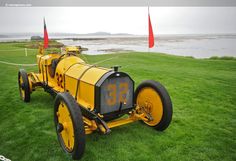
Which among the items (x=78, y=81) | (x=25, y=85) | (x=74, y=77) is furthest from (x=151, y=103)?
(x=25, y=85)

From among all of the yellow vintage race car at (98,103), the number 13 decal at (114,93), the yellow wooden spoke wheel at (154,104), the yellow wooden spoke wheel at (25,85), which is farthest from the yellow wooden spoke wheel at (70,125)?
the yellow wooden spoke wheel at (25,85)

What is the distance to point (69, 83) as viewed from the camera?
4.94 metres

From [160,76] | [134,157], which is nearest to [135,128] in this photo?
[134,157]

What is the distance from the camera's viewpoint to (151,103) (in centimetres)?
468

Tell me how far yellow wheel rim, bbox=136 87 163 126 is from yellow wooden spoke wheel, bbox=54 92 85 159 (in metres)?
1.89

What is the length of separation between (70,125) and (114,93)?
112 cm

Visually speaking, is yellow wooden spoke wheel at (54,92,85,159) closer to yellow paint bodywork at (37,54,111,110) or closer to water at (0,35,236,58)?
yellow paint bodywork at (37,54,111,110)

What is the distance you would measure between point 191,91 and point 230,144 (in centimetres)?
400

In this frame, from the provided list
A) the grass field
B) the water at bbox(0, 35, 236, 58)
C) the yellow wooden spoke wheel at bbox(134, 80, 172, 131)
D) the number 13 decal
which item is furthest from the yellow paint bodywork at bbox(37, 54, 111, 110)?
the water at bbox(0, 35, 236, 58)

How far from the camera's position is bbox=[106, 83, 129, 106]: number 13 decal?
415 cm

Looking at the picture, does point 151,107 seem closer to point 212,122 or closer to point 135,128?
point 135,128

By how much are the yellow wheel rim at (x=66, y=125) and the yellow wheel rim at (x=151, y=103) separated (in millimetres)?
1933

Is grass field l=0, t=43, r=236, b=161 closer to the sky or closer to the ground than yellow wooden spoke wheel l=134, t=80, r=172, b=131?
closer to the ground

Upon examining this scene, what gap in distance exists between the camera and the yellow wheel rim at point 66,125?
11.8 ft
